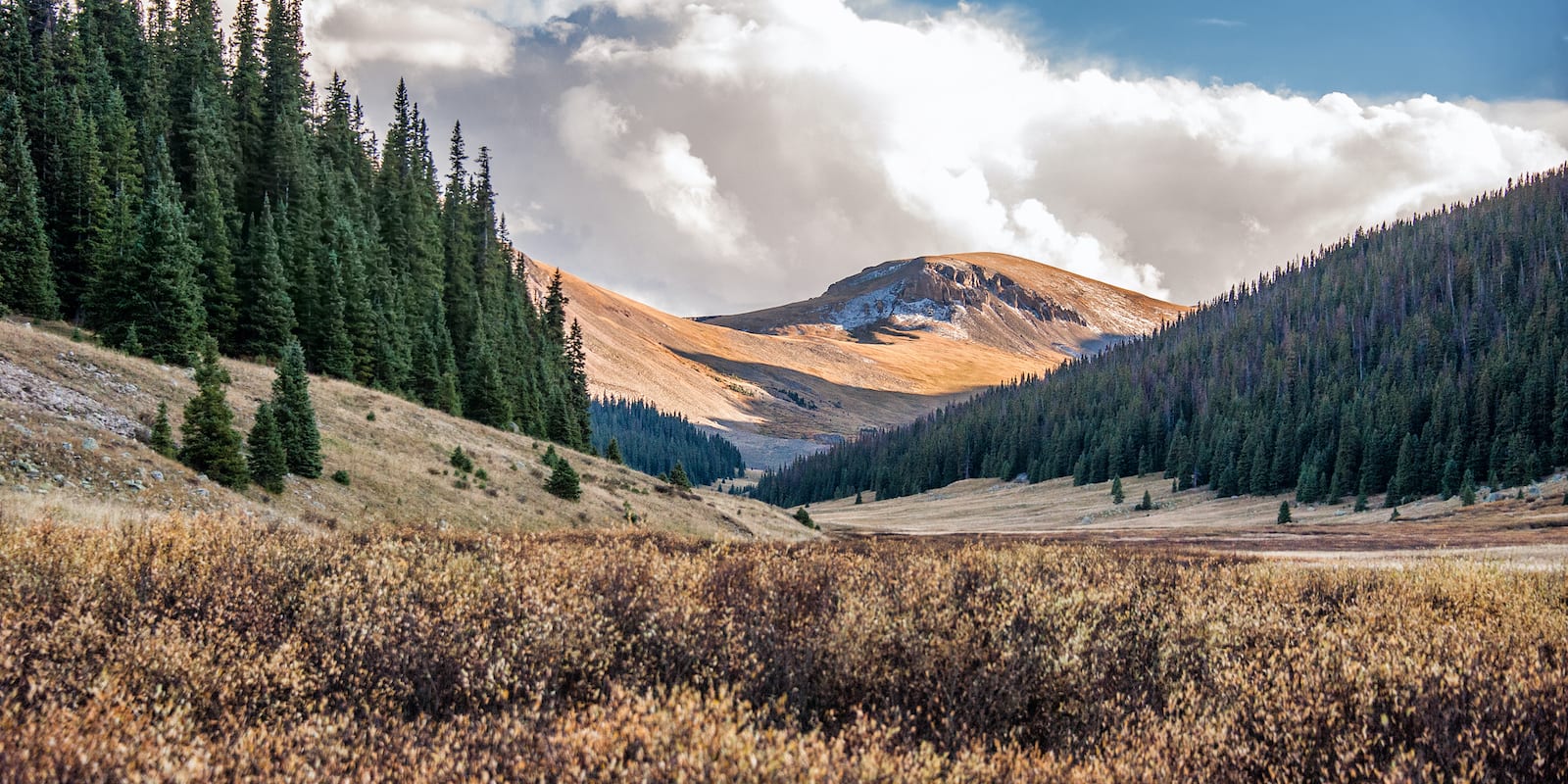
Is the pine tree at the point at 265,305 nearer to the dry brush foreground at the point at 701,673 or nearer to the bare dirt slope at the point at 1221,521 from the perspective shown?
the dry brush foreground at the point at 701,673

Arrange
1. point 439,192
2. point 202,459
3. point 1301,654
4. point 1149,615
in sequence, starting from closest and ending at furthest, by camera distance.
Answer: point 1301,654 < point 1149,615 < point 202,459 < point 439,192

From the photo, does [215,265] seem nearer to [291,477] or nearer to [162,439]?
[291,477]

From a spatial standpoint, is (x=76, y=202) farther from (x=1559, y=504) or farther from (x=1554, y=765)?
(x=1559, y=504)

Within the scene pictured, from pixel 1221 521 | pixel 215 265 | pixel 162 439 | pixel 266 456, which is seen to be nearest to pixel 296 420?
pixel 266 456

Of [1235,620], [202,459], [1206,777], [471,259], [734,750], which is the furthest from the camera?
[471,259]

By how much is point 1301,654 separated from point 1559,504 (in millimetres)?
70252

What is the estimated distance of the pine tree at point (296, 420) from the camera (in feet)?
88.5

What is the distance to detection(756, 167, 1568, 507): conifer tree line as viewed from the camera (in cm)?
8356

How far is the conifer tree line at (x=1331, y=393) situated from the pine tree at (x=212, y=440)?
82.8 meters

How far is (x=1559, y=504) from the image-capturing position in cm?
5719

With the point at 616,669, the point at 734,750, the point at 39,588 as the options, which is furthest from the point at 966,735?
the point at 39,588

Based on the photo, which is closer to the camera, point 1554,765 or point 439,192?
point 1554,765

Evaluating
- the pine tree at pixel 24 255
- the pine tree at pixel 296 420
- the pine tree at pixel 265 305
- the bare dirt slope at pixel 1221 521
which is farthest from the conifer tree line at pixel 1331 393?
the pine tree at pixel 24 255

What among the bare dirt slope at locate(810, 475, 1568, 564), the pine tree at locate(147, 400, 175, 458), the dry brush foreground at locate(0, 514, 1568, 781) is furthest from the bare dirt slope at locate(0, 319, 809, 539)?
the bare dirt slope at locate(810, 475, 1568, 564)
